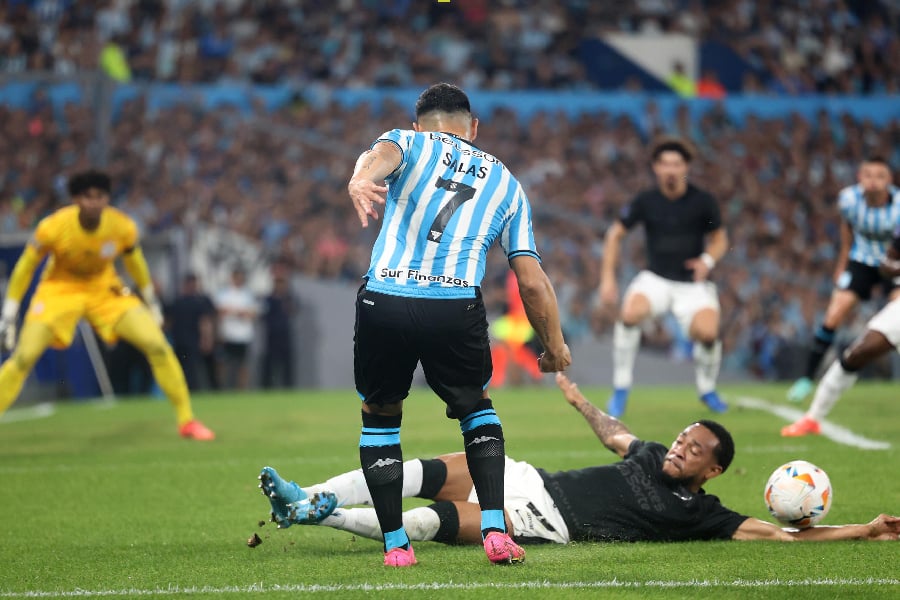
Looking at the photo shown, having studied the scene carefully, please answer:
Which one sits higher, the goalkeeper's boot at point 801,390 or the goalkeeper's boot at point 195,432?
the goalkeeper's boot at point 801,390

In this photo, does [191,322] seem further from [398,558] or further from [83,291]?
[398,558]

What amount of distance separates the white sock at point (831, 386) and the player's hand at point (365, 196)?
5808 millimetres

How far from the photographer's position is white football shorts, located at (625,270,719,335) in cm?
1228

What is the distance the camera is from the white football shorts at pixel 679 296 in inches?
484

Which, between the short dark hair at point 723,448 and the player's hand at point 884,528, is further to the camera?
the short dark hair at point 723,448

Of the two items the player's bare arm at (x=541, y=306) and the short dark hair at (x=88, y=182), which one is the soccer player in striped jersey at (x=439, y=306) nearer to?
the player's bare arm at (x=541, y=306)

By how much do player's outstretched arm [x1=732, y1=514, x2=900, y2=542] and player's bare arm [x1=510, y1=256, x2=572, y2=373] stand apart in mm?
1371

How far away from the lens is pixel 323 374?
1978cm

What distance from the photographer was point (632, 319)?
40.3 ft

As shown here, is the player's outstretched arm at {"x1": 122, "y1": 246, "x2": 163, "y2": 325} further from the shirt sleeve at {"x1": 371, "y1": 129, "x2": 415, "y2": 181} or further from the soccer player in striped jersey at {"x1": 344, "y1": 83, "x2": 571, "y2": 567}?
the shirt sleeve at {"x1": 371, "y1": 129, "x2": 415, "y2": 181}

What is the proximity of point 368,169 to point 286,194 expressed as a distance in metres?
15.7

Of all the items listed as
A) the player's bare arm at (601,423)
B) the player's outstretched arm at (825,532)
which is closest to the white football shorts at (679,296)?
the player's bare arm at (601,423)

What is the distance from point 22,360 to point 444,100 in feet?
21.0

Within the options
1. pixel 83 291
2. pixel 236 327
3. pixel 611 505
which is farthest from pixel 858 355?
pixel 236 327
